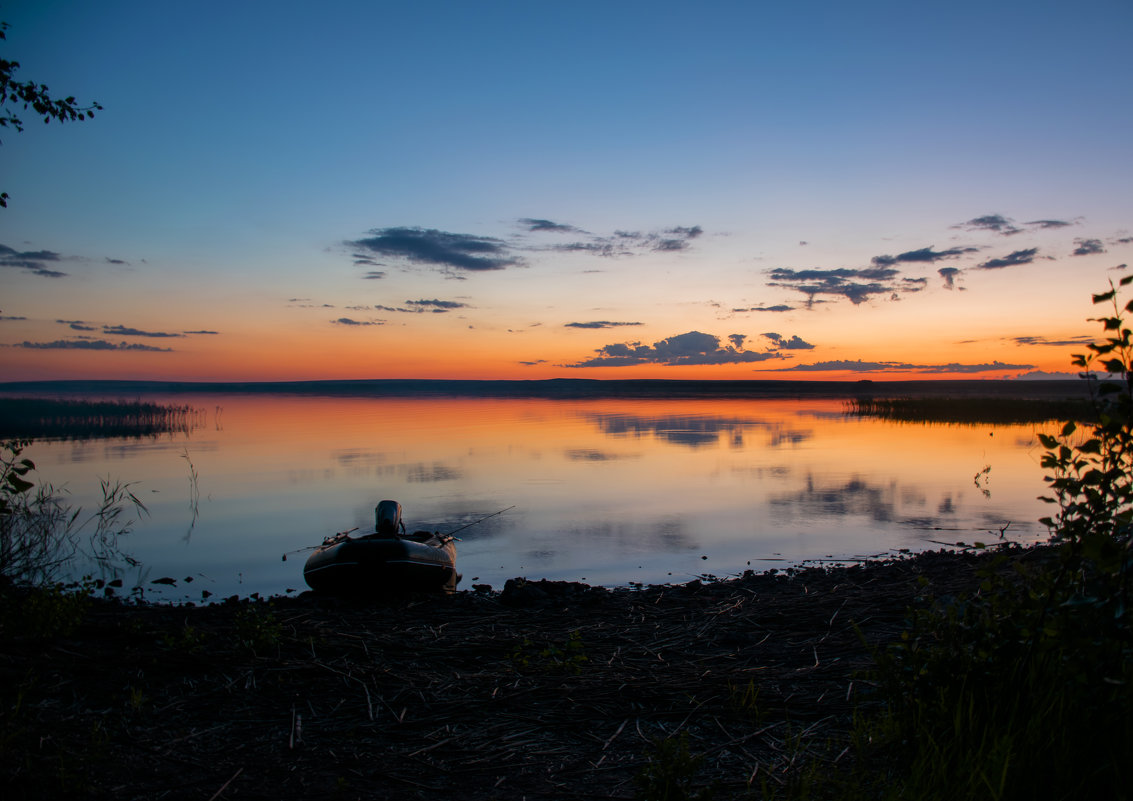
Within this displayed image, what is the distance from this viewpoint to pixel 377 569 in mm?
10180

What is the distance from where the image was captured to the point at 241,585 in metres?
12.3

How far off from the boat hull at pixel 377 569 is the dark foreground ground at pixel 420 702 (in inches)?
70.5

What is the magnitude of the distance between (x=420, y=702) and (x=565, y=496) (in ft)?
51.3

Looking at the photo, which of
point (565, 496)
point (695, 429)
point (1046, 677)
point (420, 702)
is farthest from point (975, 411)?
point (420, 702)

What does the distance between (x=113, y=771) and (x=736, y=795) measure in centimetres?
392

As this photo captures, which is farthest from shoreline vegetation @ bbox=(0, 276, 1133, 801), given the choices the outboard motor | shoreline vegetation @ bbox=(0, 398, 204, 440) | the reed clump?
shoreline vegetation @ bbox=(0, 398, 204, 440)

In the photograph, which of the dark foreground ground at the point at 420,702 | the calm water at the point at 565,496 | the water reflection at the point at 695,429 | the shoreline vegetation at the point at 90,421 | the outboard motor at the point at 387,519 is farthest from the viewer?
the water reflection at the point at 695,429

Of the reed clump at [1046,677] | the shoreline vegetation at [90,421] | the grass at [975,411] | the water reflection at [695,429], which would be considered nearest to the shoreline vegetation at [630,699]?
the reed clump at [1046,677]

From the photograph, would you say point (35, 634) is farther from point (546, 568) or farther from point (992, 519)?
point (992, 519)

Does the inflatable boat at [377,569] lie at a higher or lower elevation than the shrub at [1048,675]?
lower

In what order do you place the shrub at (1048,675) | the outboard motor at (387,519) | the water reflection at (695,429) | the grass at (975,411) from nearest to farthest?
the shrub at (1048,675) → the outboard motor at (387,519) → the water reflection at (695,429) → the grass at (975,411)

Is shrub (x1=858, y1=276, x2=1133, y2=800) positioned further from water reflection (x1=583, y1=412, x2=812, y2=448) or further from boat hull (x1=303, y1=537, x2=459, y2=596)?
water reflection (x1=583, y1=412, x2=812, y2=448)

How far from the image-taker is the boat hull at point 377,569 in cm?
1017

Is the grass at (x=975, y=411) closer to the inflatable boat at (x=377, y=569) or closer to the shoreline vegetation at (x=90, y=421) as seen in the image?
the inflatable boat at (x=377, y=569)
